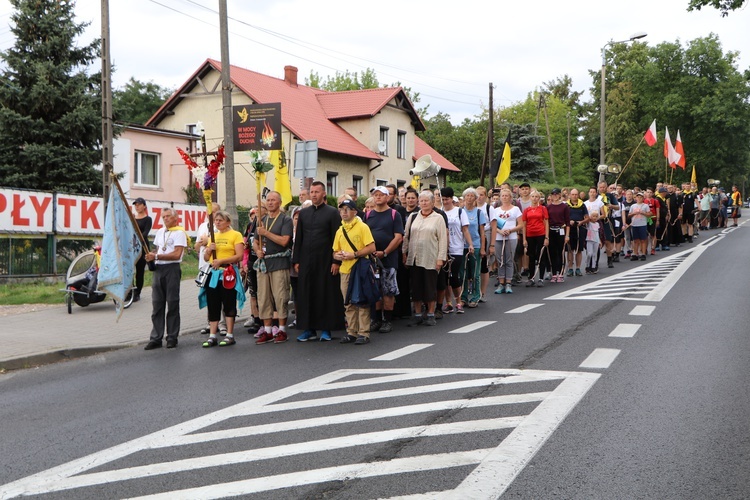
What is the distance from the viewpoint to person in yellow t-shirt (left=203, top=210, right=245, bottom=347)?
9.85 metres

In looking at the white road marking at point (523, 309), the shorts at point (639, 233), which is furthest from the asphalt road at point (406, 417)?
the shorts at point (639, 233)

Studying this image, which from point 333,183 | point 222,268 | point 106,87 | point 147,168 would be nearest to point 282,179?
point 222,268

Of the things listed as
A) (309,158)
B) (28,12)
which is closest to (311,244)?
(309,158)

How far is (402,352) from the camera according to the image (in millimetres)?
8711

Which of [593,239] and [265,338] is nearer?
[265,338]

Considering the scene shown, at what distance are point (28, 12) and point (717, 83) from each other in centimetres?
5574

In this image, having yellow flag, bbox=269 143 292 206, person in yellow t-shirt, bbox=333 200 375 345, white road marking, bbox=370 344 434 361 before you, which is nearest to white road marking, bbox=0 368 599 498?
white road marking, bbox=370 344 434 361

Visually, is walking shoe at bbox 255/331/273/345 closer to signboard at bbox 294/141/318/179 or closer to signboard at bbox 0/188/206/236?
signboard at bbox 294/141/318/179

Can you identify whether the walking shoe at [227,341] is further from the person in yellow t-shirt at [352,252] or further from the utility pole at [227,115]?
the utility pole at [227,115]

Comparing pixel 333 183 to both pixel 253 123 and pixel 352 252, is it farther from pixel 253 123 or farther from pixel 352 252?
pixel 352 252

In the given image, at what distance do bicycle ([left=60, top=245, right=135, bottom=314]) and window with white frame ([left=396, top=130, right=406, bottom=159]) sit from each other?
3383cm

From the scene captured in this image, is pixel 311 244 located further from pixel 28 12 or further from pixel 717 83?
pixel 717 83

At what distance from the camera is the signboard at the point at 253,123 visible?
15728mm

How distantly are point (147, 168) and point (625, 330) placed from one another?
2459 cm
